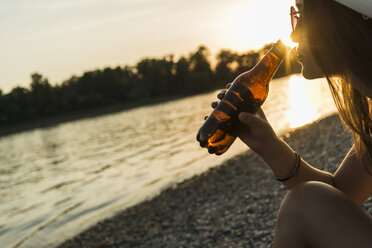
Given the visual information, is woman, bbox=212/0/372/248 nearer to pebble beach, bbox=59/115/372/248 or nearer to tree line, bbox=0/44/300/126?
pebble beach, bbox=59/115/372/248

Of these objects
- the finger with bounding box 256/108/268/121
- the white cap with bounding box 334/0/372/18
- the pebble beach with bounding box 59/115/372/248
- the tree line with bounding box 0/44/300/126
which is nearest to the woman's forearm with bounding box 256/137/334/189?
the finger with bounding box 256/108/268/121

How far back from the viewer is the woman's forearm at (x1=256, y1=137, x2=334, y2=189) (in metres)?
1.95

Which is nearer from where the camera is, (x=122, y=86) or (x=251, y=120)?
(x=251, y=120)

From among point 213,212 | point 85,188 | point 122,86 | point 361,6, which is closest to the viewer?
point 361,6

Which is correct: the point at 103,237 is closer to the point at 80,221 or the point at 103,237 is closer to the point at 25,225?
the point at 80,221

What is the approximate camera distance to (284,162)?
2.02 meters

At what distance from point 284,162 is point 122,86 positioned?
84.3 m

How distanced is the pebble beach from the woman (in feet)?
6.40

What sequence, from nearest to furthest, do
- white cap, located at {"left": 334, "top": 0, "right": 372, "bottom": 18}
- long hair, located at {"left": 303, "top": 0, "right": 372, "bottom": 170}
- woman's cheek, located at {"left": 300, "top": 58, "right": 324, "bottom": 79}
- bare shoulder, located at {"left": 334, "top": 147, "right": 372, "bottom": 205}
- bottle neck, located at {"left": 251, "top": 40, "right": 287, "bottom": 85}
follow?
white cap, located at {"left": 334, "top": 0, "right": 372, "bottom": 18}
long hair, located at {"left": 303, "top": 0, "right": 372, "bottom": 170}
woman's cheek, located at {"left": 300, "top": 58, "right": 324, "bottom": 79}
bare shoulder, located at {"left": 334, "top": 147, "right": 372, "bottom": 205}
bottle neck, located at {"left": 251, "top": 40, "right": 287, "bottom": 85}

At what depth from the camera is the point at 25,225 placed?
8750 millimetres

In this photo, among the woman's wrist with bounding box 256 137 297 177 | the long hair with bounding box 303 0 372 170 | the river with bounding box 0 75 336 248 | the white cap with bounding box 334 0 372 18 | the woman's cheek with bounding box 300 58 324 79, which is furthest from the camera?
the river with bounding box 0 75 336 248

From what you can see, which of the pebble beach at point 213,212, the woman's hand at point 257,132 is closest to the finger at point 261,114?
the woman's hand at point 257,132

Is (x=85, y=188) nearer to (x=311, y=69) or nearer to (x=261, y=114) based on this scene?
(x=261, y=114)

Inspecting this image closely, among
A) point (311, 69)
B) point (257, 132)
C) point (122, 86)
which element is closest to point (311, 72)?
point (311, 69)
